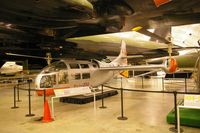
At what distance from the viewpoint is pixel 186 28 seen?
24.1 meters

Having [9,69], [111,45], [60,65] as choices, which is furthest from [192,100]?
[9,69]

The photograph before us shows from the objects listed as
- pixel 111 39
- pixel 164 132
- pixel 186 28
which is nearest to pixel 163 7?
pixel 164 132

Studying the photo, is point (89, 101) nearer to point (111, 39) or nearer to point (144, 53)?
point (111, 39)

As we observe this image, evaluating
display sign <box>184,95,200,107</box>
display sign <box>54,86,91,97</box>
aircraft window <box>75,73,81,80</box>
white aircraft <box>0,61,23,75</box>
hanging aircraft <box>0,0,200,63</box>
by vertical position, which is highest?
hanging aircraft <box>0,0,200,63</box>

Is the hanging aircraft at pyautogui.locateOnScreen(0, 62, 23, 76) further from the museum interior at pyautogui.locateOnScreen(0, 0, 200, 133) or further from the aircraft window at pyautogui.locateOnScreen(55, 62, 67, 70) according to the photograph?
the aircraft window at pyautogui.locateOnScreen(55, 62, 67, 70)

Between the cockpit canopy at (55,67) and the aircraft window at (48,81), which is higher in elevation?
the cockpit canopy at (55,67)

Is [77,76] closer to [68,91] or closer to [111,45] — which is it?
[68,91]

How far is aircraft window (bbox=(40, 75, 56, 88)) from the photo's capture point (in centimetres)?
768

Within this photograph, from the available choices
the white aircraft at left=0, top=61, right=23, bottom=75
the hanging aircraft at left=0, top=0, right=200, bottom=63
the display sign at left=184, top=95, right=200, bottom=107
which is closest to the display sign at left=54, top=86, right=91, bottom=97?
the hanging aircraft at left=0, top=0, right=200, bottom=63

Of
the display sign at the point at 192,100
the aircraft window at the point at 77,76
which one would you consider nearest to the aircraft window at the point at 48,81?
the aircraft window at the point at 77,76

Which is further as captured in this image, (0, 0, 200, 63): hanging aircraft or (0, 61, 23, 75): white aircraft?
(0, 61, 23, 75): white aircraft

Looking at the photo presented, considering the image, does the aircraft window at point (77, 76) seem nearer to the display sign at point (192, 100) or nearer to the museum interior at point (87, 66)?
the museum interior at point (87, 66)

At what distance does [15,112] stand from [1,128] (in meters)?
1.89

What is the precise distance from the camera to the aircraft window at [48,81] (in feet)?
25.2
